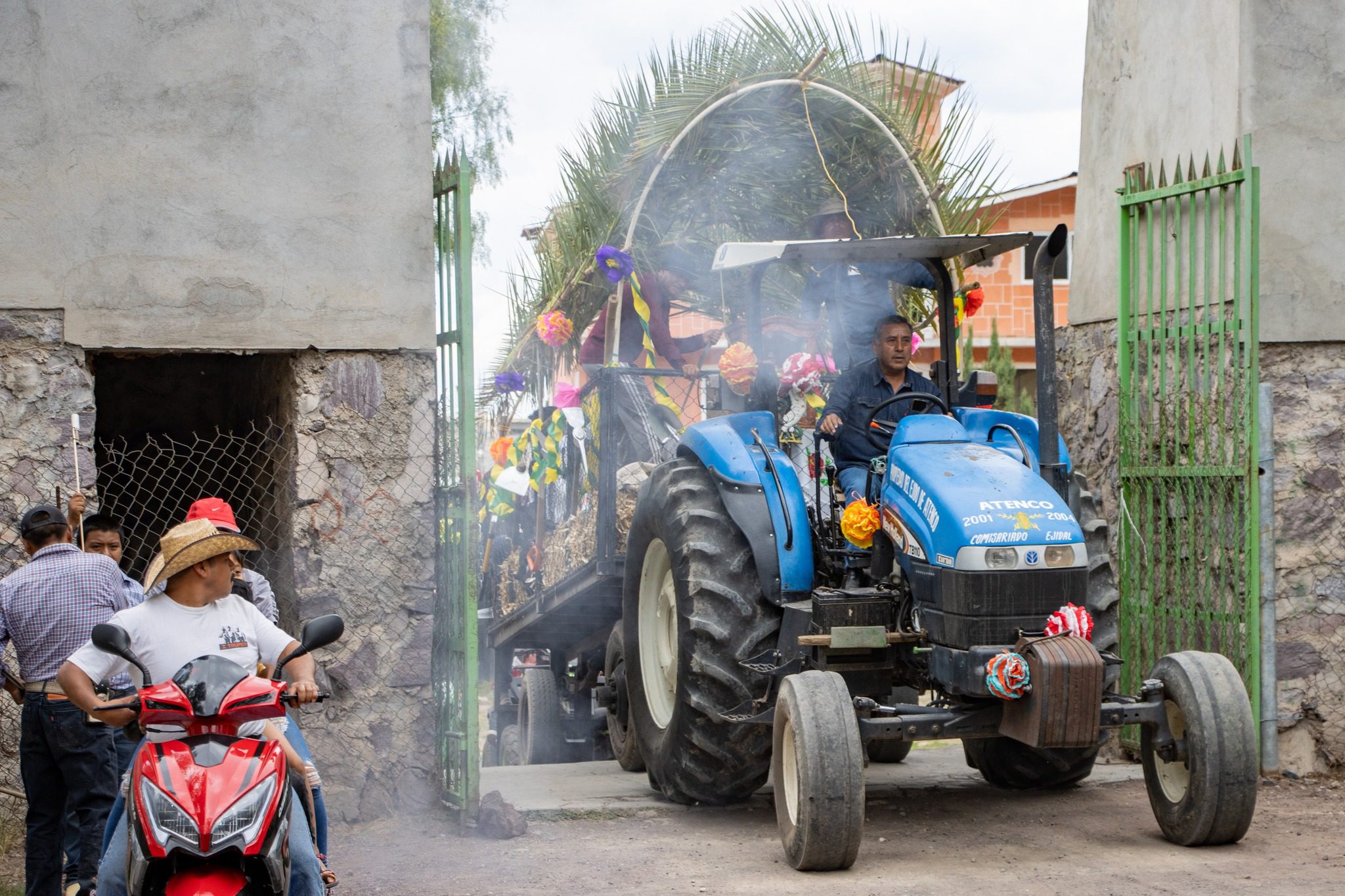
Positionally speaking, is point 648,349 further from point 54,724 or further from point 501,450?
point 54,724

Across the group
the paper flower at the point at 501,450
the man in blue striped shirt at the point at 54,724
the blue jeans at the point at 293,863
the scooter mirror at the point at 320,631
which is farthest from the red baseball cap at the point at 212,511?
the paper flower at the point at 501,450

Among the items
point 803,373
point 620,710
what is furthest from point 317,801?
Result: point 803,373

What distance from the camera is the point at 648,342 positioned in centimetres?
864

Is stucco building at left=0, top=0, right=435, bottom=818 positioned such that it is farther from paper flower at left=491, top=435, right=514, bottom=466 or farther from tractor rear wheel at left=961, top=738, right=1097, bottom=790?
paper flower at left=491, top=435, right=514, bottom=466

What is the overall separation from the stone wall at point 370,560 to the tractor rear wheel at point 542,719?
3.16 meters

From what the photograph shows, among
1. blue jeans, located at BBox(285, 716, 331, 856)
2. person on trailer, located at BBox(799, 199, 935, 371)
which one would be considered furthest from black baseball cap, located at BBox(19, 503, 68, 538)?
person on trailer, located at BBox(799, 199, 935, 371)

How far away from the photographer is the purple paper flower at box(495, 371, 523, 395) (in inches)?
383

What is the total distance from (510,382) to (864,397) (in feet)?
12.4

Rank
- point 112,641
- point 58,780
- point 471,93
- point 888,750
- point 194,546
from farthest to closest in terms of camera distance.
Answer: point 471,93
point 888,750
point 58,780
point 194,546
point 112,641

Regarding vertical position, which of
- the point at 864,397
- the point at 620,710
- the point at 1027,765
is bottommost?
the point at 1027,765

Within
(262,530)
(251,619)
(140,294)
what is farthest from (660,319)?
(251,619)

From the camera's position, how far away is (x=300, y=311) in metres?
6.64

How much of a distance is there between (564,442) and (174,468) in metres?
2.39

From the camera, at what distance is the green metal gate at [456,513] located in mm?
6527
